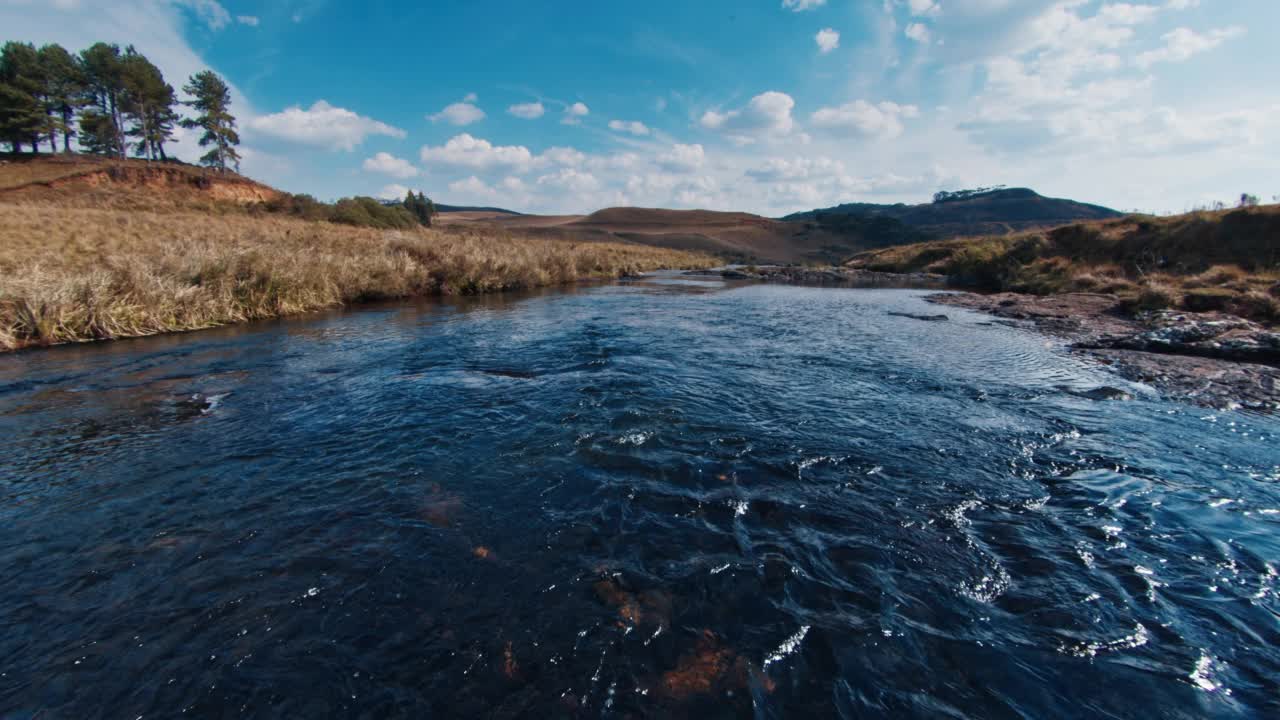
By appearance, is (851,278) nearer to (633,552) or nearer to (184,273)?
(633,552)

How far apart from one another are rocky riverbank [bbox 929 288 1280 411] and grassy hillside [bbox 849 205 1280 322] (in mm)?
1526

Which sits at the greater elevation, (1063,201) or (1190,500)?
(1063,201)

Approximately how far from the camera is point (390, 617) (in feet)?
9.43

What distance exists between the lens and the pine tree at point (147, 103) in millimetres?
51062

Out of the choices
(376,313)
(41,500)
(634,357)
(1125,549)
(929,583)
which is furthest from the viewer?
(376,313)

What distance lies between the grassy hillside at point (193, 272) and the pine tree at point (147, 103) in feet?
85.8

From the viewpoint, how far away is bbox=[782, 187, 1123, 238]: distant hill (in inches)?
3984

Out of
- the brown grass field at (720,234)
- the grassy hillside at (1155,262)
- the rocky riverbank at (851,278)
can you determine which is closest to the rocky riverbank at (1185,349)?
the grassy hillside at (1155,262)

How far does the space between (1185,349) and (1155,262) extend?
665 inches

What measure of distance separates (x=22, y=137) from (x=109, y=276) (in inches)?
2693

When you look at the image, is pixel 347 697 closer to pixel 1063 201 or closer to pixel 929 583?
pixel 929 583

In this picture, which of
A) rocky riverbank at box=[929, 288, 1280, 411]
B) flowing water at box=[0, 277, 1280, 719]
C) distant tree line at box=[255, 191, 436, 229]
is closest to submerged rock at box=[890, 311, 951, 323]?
rocky riverbank at box=[929, 288, 1280, 411]

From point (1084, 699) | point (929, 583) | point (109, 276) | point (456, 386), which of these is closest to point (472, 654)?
point (929, 583)

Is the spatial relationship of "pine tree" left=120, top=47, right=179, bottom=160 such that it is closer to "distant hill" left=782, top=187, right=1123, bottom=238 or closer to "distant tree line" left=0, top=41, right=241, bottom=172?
"distant tree line" left=0, top=41, right=241, bottom=172
